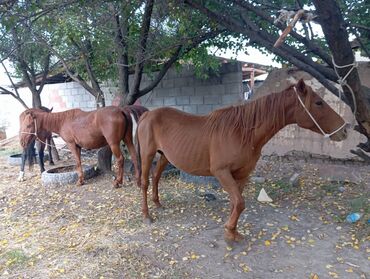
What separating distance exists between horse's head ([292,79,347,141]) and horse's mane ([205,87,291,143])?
0.49ft

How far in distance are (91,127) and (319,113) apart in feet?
11.4

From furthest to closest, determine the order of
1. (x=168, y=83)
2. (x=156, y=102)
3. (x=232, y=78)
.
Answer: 1. (x=156, y=102)
2. (x=168, y=83)
3. (x=232, y=78)

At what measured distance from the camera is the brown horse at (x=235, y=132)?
9.08 feet

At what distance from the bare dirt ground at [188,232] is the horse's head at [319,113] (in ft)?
3.47

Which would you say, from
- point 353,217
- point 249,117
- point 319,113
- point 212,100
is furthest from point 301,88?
Answer: point 212,100

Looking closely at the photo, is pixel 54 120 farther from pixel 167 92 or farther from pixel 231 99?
pixel 231 99

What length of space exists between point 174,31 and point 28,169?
3.99 m

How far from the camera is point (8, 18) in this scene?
2.97m

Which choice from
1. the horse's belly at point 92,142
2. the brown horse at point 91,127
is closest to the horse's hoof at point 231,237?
the brown horse at point 91,127

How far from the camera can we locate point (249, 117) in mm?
3016

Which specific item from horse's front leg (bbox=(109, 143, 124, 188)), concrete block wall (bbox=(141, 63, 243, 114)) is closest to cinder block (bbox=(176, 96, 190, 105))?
concrete block wall (bbox=(141, 63, 243, 114))

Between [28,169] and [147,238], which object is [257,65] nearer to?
[28,169]

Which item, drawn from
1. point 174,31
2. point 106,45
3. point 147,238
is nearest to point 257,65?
point 174,31

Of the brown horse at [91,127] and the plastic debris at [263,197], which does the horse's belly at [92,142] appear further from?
the plastic debris at [263,197]
